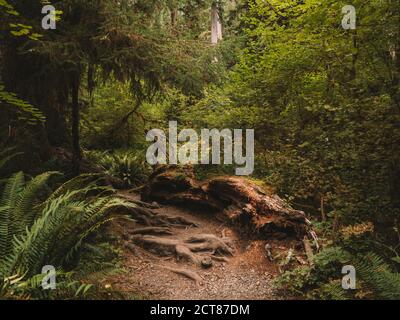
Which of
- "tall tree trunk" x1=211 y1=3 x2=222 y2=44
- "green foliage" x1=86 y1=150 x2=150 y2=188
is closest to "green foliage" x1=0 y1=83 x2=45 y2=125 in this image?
"green foliage" x1=86 y1=150 x2=150 y2=188

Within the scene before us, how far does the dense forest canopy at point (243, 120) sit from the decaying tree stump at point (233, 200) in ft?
1.31

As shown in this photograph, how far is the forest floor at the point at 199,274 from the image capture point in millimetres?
5727

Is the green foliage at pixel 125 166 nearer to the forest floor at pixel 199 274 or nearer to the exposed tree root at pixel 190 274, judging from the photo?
the forest floor at pixel 199 274

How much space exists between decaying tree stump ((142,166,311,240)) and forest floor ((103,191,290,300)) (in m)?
0.37

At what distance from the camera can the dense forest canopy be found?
5113mm

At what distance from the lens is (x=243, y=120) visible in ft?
34.3

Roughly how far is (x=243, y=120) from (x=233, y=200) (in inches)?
108

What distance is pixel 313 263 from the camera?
19.4ft

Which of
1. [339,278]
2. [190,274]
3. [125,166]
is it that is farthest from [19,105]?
[125,166]

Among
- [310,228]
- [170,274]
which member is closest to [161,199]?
[170,274]

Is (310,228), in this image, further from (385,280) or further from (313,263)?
(385,280)

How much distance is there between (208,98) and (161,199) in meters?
4.06

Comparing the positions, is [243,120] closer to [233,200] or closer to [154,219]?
[233,200]

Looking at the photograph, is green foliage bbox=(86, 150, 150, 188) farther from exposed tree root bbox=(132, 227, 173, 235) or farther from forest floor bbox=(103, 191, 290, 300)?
forest floor bbox=(103, 191, 290, 300)
